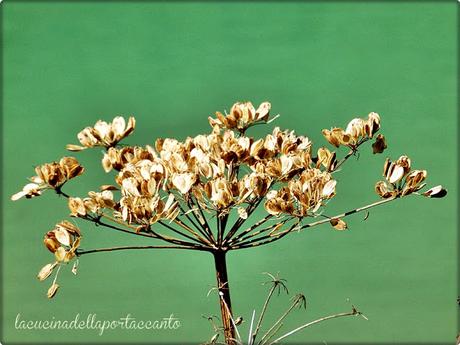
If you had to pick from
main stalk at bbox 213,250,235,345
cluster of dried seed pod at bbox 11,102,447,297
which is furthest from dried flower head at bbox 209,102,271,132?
main stalk at bbox 213,250,235,345

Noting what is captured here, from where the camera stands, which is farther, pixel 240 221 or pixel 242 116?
pixel 242 116

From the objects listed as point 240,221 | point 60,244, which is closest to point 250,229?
point 240,221

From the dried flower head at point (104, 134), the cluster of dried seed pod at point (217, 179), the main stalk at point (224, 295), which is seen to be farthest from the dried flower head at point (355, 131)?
the dried flower head at point (104, 134)

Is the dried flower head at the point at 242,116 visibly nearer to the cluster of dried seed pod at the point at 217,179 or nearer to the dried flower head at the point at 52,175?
the cluster of dried seed pod at the point at 217,179

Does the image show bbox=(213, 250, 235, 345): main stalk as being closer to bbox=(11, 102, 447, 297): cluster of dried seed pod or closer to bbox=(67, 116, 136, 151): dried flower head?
bbox=(11, 102, 447, 297): cluster of dried seed pod

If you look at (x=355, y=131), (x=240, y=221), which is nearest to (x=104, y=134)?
(x=240, y=221)

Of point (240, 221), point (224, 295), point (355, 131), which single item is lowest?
point (224, 295)

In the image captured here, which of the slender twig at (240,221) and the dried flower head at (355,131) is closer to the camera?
the slender twig at (240,221)

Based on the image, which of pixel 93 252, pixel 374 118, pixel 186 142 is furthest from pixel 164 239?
pixel 374 118

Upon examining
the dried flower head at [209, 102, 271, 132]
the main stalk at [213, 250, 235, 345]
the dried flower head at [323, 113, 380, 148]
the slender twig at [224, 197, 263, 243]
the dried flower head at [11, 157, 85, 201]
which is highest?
the dried flower head at [209, 102, 271, 132]

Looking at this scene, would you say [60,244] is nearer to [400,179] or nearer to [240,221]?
[240,221]

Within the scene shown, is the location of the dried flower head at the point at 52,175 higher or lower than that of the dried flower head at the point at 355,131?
lower

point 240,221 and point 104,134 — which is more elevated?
point 104,134
